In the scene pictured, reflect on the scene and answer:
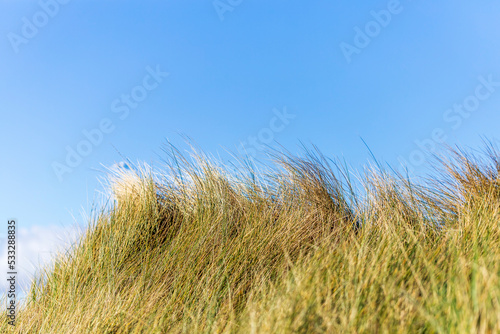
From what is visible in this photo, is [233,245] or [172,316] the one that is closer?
[172,316]

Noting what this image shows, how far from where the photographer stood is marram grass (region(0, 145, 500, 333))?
1.70 metres

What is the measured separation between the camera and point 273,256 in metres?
2.96

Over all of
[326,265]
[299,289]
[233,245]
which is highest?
[233,245]

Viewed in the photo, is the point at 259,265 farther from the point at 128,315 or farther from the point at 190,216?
the point at 190,216

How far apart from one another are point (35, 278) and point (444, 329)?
3515 mm

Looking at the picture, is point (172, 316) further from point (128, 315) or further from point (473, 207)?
point (473, 207)

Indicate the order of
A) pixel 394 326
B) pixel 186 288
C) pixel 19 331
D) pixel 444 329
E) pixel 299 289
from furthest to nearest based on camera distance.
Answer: pixel 19 331 < pixel 186 288 < pixel 299 289 < pixel 394 326 < pixel 444 329

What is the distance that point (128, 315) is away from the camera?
2.42m

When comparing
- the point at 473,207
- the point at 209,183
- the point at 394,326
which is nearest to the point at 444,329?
the point at 394,326

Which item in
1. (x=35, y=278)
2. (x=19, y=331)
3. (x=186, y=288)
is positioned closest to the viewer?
(x=186, y=288)

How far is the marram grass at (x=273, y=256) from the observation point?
67.0 inches

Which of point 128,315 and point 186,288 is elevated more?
point 186,288

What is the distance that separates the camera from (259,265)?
283cm

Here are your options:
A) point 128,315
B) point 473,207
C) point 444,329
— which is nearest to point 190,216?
point 128,315
